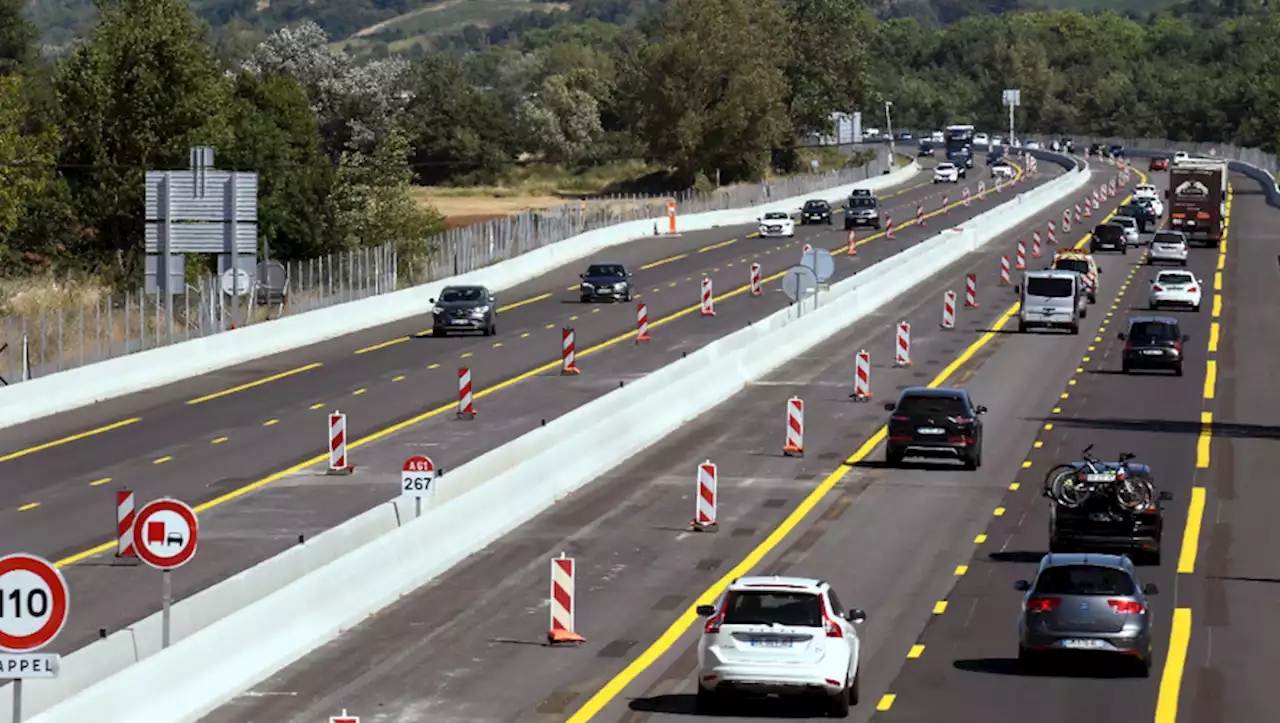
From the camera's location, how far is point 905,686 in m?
25.2

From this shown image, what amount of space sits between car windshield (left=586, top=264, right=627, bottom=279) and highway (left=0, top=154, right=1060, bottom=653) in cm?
128

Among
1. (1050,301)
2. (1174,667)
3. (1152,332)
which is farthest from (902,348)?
(1174,667)

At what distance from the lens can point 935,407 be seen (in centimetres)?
4425

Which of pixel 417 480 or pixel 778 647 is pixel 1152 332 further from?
pixel 778 647

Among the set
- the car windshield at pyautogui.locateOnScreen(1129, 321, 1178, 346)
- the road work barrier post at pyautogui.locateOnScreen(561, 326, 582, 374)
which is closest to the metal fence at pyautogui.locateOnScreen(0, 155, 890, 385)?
the road work barrier post at pyautogui.locateOnScreen(561, 326, 582, 374)

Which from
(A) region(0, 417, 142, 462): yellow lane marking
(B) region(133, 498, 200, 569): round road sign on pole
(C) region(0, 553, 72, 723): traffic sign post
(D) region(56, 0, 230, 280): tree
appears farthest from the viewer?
(D) region(56, 0, 230, 280): tree

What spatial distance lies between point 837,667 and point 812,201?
9856 cm

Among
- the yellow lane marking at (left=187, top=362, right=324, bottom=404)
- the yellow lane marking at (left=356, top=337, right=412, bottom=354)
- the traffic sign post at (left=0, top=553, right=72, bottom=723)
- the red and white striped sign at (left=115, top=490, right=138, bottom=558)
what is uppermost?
the traffic sign post at (left=0, top=553, right=72, bottom=723)

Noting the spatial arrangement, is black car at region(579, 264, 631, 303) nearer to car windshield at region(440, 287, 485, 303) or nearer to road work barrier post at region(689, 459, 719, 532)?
car windshield at region(440, 287, 485, 303)

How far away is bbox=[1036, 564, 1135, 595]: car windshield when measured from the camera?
25.8 metres

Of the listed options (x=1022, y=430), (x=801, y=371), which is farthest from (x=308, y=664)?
(x=801, y=371)

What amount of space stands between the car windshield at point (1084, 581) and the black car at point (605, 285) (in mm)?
53999

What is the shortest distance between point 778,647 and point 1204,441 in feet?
→ 93.3

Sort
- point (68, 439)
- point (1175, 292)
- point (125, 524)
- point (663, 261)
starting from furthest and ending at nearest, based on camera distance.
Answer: point (663, 261)
point (1175, 292)
point (68, 439)
point (125, 524)
